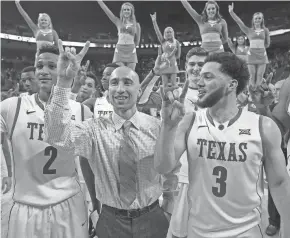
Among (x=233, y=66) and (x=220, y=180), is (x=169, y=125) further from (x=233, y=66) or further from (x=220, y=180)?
(x=233, y=66)

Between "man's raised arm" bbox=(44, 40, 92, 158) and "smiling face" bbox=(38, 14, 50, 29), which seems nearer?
"man's raised arm" bbox=(44, 40, 92, 158)

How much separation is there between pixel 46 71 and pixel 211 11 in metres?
5.66

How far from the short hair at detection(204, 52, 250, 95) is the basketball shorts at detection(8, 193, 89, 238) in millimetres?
1348

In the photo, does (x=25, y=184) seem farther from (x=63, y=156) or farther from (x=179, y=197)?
(x=179, y=197)

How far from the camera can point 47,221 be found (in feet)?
7.57

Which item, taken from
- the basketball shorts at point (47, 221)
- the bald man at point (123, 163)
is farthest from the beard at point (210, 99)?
the basketball shorts at point (47, 221)

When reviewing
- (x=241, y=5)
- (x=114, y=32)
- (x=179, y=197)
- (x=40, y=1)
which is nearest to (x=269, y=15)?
(x=241, y=5)

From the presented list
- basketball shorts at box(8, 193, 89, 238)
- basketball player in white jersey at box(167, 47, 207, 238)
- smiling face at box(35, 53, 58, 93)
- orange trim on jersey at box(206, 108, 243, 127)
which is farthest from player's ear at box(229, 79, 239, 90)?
basketball shorts at box(8, 193, 89, 238)

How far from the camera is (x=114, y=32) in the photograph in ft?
85.4

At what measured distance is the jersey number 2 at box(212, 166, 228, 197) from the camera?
6.27 ft

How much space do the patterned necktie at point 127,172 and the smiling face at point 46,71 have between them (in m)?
0.67

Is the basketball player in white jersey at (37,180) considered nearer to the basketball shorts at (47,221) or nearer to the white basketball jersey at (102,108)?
the basketball shorts at (47,221)

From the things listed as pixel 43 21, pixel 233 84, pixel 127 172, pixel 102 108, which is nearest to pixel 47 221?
pixel 127 172

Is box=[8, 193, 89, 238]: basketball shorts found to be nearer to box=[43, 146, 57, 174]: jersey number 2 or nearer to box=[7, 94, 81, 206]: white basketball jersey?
box=[7, 94, 81, 206]: white basketball jersey
